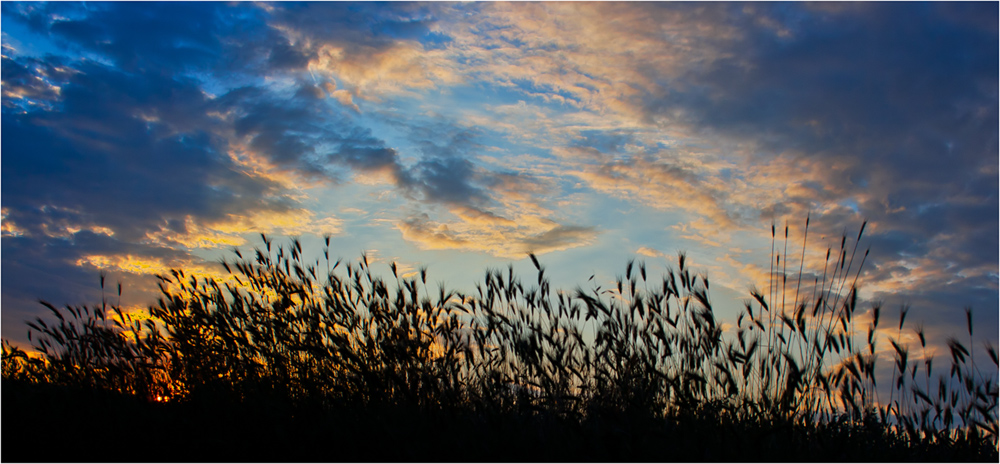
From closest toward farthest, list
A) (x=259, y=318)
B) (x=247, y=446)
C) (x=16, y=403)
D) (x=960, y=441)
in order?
(x=247, y=446) < (x=960, y=441) < (x=16, y=403) < (x=259, y=318)

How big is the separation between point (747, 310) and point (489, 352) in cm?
200

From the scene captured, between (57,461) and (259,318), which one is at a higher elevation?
(259,318)

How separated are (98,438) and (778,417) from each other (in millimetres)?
4451

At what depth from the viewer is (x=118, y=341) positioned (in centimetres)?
549

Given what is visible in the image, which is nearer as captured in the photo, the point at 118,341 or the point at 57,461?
the point at 57,461

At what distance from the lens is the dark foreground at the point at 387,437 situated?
2965 mm

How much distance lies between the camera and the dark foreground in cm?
296

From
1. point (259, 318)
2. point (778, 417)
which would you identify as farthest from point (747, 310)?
point (259, 318)

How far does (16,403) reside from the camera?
4410 millimetres

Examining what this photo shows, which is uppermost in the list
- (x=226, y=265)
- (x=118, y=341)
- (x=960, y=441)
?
(x=226, y=265)

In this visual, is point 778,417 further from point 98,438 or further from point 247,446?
point 98,438

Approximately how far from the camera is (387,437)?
130 inches

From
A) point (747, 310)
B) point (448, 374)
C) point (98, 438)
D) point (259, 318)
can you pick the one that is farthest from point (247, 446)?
point (747, 310)

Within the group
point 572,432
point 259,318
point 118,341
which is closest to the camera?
point 572,432
